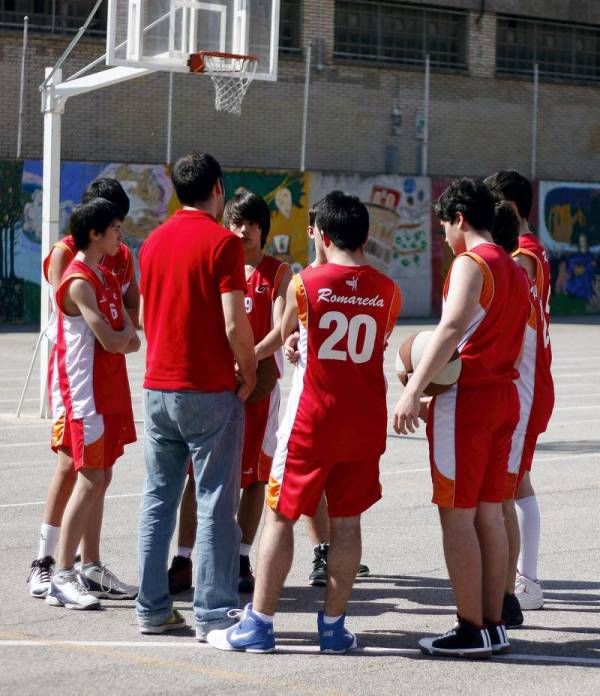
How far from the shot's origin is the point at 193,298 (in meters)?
6.47

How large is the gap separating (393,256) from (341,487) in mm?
26912

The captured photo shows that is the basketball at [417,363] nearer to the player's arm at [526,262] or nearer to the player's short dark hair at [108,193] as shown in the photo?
the player's arm at [526,262]

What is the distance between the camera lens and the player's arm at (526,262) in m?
7.26

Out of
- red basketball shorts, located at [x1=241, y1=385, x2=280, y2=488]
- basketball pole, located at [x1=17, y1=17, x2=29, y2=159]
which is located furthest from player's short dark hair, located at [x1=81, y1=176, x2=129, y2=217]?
basketball pole, located at [x1=17, y1=17, x2=29, y2=159]

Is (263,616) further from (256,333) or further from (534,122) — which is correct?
(534,122)

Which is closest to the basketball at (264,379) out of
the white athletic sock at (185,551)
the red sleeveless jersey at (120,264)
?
the white athletic sock at (185,551)

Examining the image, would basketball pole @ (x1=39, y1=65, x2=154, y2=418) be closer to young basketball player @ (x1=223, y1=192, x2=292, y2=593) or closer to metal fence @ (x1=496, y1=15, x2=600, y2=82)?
young basketball player @ (x1=223, y1=192, x2=292, y2=593)

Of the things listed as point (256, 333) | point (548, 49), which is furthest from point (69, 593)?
point (548, 49)

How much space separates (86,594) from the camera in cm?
719

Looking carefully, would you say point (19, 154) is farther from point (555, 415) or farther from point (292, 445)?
point (292, 445)

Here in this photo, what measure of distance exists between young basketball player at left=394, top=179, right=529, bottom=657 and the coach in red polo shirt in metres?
0.87

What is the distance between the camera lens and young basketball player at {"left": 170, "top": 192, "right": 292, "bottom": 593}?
7.71 meters

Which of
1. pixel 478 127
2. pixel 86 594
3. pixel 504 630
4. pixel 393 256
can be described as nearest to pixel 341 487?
pixel 504 630

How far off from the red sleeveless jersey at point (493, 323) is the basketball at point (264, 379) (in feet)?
4.59
